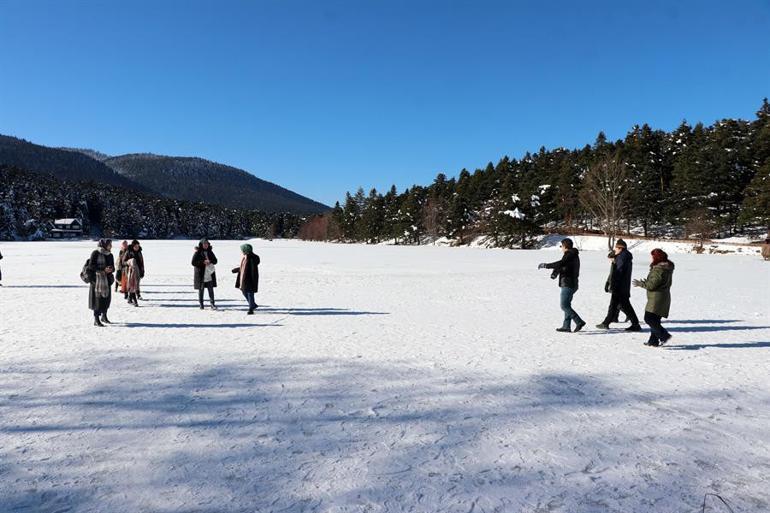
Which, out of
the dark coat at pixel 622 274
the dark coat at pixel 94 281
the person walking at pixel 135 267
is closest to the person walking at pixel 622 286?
the dark coat at pixel 622 274

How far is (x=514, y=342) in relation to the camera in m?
7.54

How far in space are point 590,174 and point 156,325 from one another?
50414mm

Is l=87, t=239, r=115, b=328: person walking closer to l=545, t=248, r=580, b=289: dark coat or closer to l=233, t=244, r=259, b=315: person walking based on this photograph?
l=233, t=244, r=259, b=315: person walking

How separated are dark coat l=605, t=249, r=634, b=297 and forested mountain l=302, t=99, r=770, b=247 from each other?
37991mm

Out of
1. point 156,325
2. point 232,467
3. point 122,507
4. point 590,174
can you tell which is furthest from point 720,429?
point 590,174

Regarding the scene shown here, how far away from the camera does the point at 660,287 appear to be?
6941 mm

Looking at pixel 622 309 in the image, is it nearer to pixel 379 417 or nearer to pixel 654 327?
pixel 654 327

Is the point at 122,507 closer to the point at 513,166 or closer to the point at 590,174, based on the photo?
the point at 590,174

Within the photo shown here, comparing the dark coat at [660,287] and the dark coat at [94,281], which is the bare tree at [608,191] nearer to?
the dark coat at [660,287]

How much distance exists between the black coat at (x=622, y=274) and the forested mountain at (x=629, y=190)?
38.0m

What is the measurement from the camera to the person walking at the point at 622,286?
8180 mm

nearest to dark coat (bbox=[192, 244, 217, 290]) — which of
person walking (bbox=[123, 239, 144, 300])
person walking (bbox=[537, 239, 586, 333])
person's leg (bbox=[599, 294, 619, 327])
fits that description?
person walking (bbox=[123, 239, 144, 300])

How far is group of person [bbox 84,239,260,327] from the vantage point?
886 centimetres

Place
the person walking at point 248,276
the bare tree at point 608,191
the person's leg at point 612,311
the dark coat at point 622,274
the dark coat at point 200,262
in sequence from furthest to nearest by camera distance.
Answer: the bare tree at point 608,191
the dark coat at point 200,262
the person walking at point 248,276
the person's leg at point 612,311
the dark coat at point 622,274
